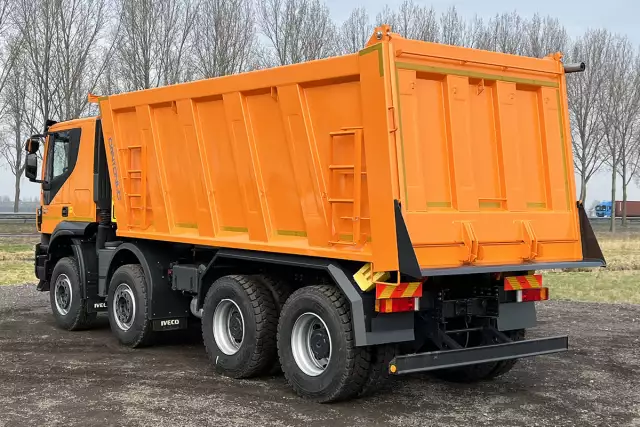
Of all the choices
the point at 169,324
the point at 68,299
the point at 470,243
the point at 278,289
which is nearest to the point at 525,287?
the point at 470,243

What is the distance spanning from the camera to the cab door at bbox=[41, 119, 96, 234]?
10.1m

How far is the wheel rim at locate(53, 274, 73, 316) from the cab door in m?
0.80

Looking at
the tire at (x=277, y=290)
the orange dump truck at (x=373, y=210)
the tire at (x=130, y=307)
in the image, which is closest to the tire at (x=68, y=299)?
the tire at (x=130, y=307)

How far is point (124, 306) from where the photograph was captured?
9312 mm

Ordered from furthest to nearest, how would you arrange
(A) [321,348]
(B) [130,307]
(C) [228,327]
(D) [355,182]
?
(B) [130,307] < (C) [228,327] < (A) [321,348] < (D) [355,182]

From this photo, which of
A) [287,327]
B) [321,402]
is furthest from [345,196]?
[321,402]

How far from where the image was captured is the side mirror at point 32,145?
10412 millimetres

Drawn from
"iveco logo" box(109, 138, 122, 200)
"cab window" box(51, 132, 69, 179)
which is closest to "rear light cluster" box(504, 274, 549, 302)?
"iveco logo" box(109, 138, 122, 200)

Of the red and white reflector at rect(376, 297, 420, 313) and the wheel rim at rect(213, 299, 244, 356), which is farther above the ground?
the red and white reflector at rect(376, 297, 420, 313)

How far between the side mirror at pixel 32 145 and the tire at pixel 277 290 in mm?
4795

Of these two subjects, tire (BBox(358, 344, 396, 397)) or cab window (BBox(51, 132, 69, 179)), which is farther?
cab window (BBox(51, 132, 69, 179))

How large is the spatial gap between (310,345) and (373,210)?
1.45m

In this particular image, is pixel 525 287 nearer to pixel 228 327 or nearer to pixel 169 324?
pixel 228 327

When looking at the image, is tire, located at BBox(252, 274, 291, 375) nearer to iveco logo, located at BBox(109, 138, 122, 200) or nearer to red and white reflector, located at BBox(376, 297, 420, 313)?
red and white reflector, located at BBox(376, 297, 420, 313)
